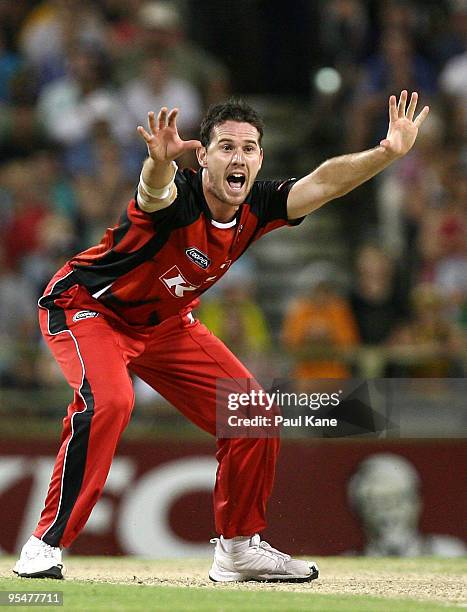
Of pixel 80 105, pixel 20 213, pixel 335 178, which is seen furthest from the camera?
pixel 80 105

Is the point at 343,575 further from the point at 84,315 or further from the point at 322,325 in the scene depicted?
the point at 322,325

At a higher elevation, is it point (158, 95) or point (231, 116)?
point (158, 95)

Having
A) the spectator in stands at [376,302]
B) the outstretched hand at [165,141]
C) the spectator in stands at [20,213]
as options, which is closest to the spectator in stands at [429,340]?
the spectator in stands at [376,302]

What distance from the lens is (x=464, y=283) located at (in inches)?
423

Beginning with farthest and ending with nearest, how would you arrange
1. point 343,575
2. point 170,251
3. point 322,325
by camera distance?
point 322,325, point 343,575, point 170,251

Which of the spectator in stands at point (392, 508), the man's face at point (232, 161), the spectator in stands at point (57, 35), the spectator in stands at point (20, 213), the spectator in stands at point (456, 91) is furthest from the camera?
the spectator in stands at point (57, 35)

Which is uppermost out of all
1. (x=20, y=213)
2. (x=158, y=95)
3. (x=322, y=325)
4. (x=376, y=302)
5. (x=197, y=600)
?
(x=158, y=95)

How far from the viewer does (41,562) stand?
621cm

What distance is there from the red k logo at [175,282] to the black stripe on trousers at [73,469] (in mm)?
701

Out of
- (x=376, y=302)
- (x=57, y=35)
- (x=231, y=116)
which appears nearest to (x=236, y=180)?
(x=231, y=116)

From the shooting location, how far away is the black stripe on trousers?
621 centimetres

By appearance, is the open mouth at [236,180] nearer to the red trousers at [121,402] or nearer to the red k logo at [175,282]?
the red k logo at [175,282]

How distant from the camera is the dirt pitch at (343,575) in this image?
21.0ft

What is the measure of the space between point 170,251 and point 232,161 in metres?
0.54
